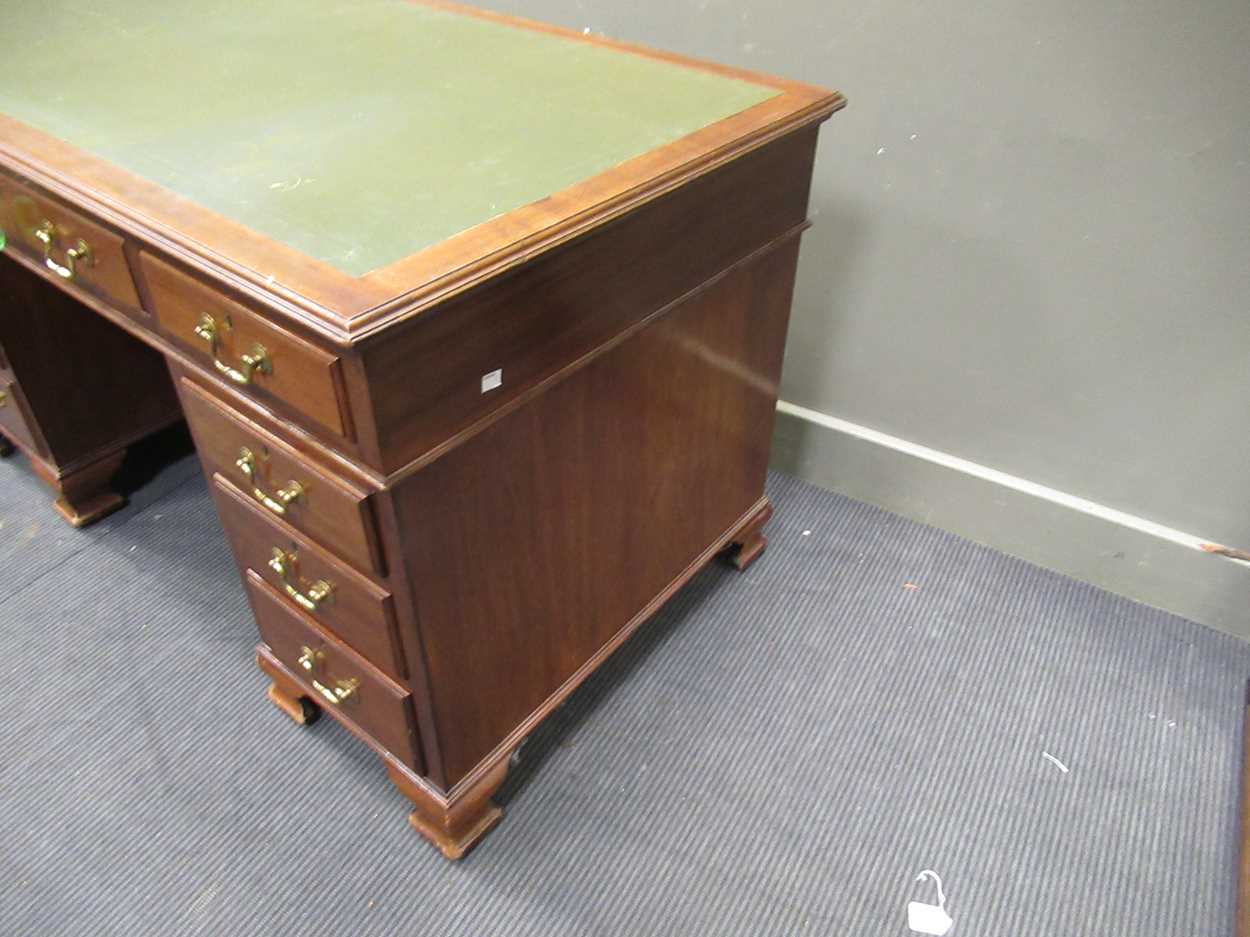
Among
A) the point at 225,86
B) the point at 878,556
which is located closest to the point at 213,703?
the point at 225,86

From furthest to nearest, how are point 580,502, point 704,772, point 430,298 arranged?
point 704,772
point 580,502
point 430,298

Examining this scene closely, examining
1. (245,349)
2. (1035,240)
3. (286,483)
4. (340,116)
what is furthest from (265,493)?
(1035,240)

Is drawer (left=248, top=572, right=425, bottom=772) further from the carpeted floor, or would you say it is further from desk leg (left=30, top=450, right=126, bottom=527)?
desk leg (left=30, top=450, right=126, bottom=527)

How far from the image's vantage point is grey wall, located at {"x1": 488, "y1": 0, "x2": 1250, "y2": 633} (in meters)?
1.09

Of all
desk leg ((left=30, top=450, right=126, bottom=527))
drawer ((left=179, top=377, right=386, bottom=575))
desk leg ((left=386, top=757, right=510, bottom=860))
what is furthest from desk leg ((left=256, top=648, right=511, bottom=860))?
desk leg ((left=30, top=450, right=126, bottom=527))

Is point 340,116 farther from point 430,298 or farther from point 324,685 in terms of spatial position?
point 324,685

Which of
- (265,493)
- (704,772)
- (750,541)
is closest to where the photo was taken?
(265,493)

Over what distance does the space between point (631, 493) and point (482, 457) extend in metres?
0.29

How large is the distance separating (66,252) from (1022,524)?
1.37 m

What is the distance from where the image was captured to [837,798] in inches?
45.2

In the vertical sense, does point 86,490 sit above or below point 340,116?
below

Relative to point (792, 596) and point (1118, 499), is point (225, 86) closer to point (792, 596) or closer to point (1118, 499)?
point (792, 596)

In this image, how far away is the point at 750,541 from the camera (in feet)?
4.78

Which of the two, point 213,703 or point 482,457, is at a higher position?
point 482,457
